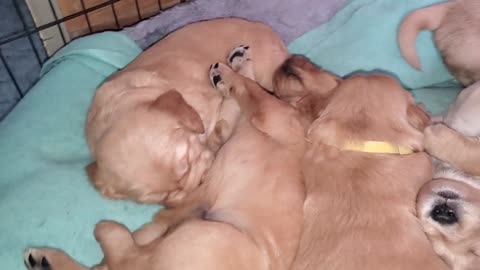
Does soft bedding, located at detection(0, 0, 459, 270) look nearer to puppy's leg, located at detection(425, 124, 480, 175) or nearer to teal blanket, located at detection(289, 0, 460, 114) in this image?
teal blanket, located at detection(289, 0, 460, 114)

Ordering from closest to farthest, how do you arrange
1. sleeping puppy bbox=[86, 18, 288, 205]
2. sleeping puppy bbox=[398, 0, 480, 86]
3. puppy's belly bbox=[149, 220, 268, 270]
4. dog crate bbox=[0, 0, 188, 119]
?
puppy's belly bbox=[149, 220, 268, 270] < sleeping puppy bbox=[86, 18, 288, 205] < sleeping puppy bbox=[398, 0, 480, 86] < dog crate bbox=[0, 0, 188, 119]

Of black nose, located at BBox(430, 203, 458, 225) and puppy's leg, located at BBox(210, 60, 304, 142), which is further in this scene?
puppy's leg, located at BBox(210, 60, 304, 142)

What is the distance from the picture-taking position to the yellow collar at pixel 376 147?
2004 mm

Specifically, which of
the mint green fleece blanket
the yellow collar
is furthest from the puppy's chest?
the mint green fleece blanket

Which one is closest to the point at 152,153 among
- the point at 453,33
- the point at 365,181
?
the point at 365,181

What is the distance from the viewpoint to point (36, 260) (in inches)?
80.6

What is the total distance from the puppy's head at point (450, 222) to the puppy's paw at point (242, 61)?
0.82 metres

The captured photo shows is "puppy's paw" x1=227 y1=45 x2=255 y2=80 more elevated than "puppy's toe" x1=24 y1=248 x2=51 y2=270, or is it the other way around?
"puppy's paw" x1=227 y1=45 x2=255 y2=80

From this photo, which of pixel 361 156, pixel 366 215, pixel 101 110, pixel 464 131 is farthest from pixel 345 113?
pixel 101 110

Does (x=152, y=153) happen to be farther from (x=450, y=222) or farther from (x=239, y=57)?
(x=450, y=222)

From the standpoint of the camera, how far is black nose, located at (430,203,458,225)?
1989mm

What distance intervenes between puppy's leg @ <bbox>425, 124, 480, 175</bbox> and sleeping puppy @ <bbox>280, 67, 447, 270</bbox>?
0.08 m

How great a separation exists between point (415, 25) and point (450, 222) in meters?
0.96

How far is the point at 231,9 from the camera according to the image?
3.05 m
